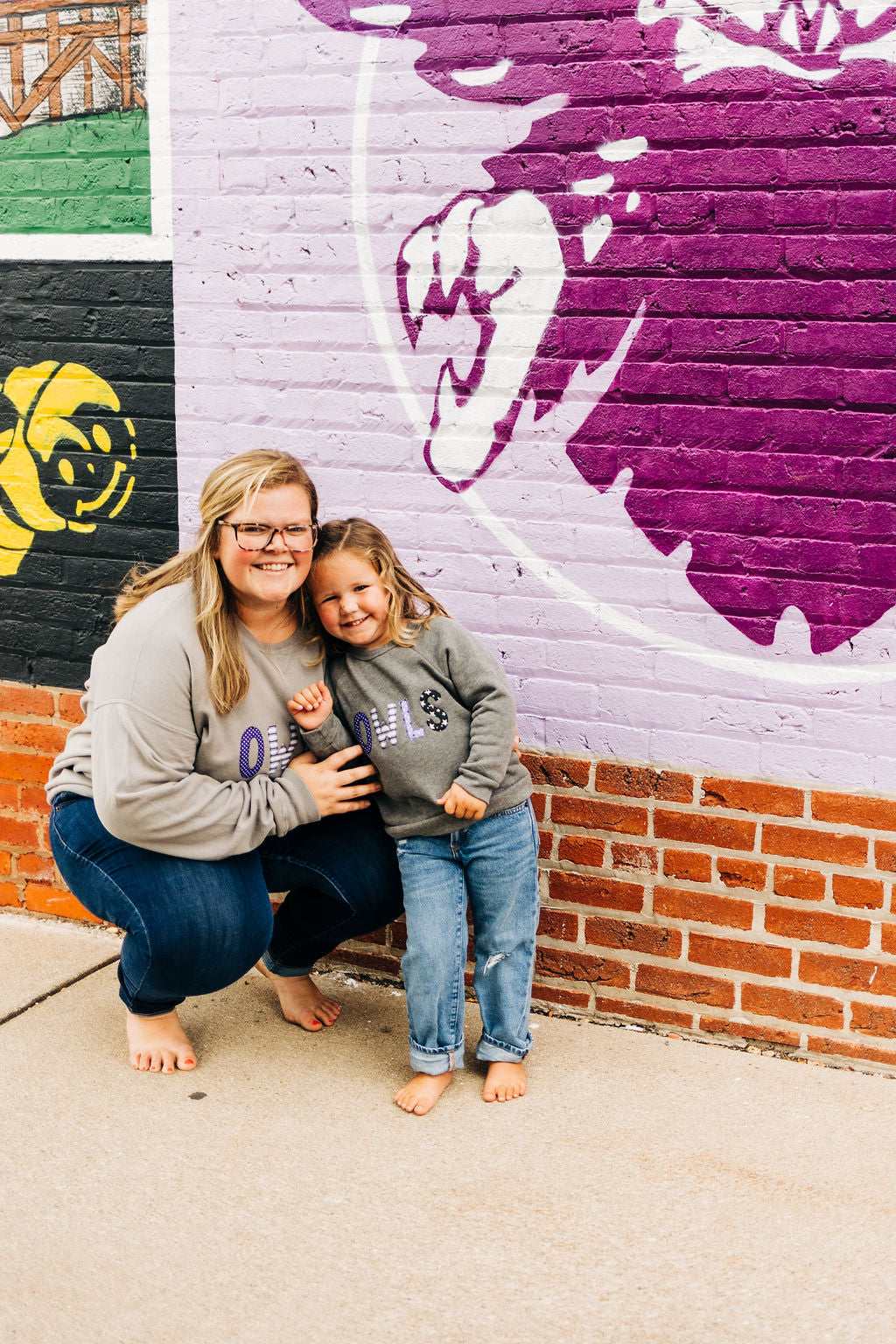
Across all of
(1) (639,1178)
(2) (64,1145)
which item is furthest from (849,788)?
(2) (64,1145)

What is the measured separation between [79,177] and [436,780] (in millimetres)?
2075

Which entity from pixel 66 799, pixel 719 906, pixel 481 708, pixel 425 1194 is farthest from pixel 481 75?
pixel 425 1194

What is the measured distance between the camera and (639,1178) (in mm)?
2496

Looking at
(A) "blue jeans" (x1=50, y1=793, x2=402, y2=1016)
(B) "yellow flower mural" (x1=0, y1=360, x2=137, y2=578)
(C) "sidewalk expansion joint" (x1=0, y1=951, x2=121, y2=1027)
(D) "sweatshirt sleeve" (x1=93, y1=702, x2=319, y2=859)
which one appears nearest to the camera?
(D) "sweatshirt sleeve" (x1=93, y1=702, x2=319, y2=859)

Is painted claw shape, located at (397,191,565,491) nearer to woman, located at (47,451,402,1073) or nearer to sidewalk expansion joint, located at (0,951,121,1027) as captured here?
woman, located at (47,451,402,1073)

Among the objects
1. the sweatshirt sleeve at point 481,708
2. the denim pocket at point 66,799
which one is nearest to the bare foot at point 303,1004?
the denim pocket at point 66,799

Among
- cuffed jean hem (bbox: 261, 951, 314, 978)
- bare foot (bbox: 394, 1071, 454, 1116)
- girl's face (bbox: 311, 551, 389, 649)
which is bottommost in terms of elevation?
bare foot (bbox: 394, 1071, 454, 1116)

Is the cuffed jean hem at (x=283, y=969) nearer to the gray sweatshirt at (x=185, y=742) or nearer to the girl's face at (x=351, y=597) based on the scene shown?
the gray sweatshirt at (x=185, y=742)

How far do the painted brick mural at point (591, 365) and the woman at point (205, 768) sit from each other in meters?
0.57

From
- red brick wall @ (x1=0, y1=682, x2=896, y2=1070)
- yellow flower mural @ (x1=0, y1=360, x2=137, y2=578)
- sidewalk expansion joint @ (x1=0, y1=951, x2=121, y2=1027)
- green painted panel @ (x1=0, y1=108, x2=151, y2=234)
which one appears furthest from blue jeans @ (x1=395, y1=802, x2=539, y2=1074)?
green painted panel @ (x1=0, y1=108, x2=151, y2=234)

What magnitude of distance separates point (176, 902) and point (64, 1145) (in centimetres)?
56

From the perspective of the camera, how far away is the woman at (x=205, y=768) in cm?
264

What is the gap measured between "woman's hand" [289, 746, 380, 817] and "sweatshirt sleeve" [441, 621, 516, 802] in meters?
0.24

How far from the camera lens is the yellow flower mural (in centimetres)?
354
